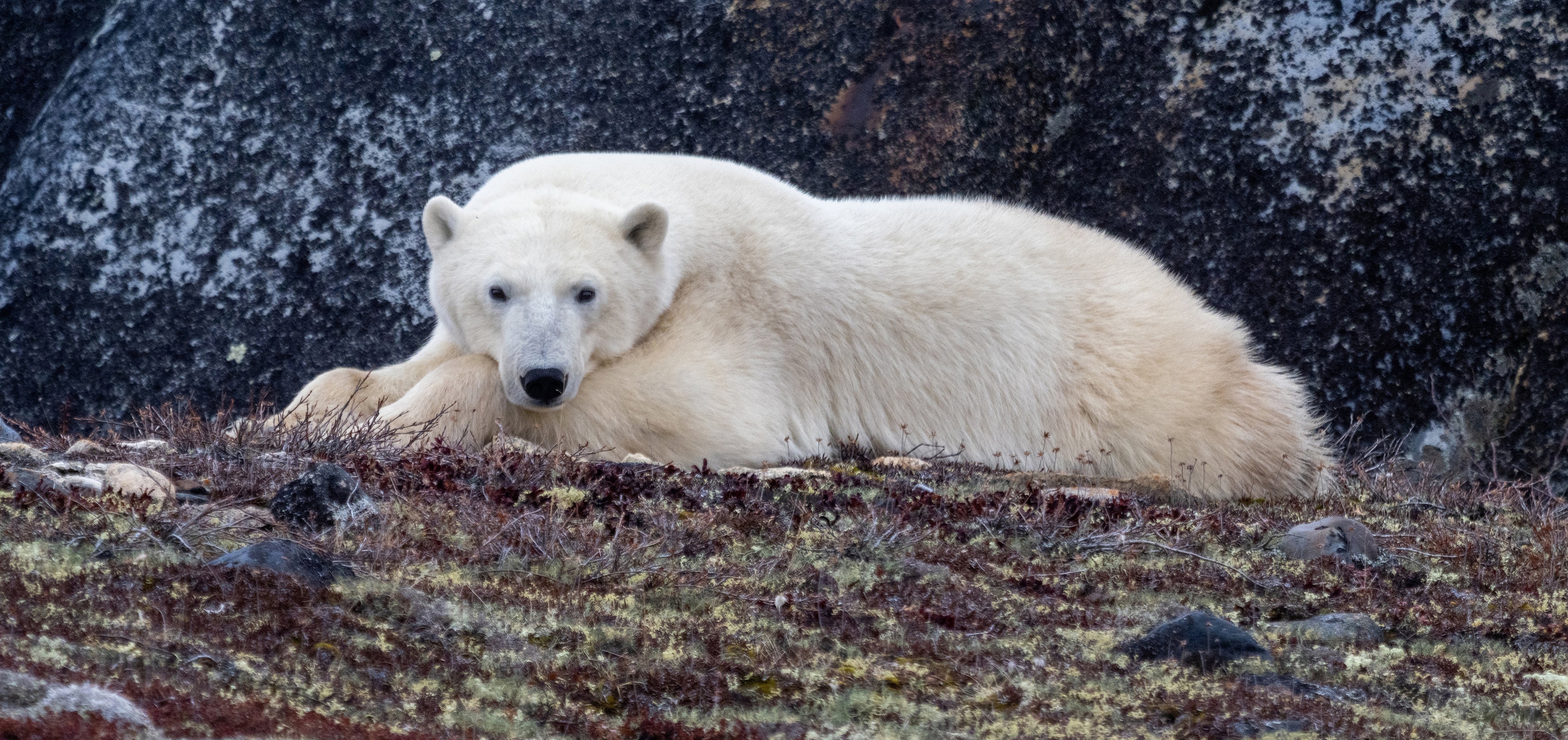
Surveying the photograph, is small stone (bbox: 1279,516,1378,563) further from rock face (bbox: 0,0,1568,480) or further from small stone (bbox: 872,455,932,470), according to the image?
rock face (bbox: 0,0,1568,480)

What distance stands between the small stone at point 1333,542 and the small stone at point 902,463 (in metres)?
1.56

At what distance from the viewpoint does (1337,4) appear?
682 centimetres

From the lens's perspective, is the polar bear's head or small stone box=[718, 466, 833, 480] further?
the polar bear's head

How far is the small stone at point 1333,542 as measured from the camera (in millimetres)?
3891

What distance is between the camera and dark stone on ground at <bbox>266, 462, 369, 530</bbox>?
3.32 meters

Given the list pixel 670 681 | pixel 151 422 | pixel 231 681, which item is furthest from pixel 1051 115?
pixel 231 681

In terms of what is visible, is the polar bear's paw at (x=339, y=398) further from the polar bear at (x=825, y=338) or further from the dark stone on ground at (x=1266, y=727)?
the dark stone on ground at (x=1266, y=727)

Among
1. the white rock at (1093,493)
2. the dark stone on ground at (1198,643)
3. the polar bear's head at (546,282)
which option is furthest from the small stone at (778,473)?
the dark stone on ground at (1198,643)

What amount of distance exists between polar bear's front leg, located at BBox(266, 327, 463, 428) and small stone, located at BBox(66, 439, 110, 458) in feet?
2.59

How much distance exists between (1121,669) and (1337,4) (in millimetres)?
5191

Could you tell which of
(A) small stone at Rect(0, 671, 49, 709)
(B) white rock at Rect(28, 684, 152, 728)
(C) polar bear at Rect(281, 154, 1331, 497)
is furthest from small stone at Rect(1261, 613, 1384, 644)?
(A) small stone at Rect(0, 671, 49, 709)

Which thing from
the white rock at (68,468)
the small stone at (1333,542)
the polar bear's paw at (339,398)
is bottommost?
the polar bear's paw at (339,398)

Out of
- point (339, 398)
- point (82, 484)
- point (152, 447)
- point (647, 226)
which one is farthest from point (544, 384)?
point (82, 484)

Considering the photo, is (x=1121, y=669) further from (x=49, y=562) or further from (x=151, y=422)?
(x=151, y=422)
